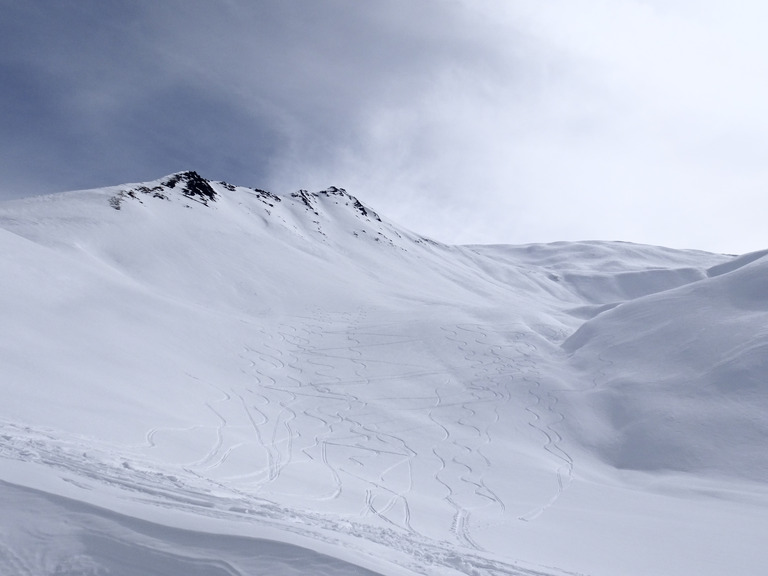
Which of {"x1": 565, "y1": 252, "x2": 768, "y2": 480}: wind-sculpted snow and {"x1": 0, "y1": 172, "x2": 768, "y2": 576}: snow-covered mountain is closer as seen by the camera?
{"x1": 0, "y1": 172, "x2": 768, "y2": 576}: snow-covered mountain

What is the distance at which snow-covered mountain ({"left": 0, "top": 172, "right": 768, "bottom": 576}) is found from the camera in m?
4.60

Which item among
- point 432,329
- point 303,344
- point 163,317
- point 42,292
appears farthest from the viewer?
point 432,329

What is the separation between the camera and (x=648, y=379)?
1622 centimetres

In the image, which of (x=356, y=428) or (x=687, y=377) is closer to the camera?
(x=356, y=428)

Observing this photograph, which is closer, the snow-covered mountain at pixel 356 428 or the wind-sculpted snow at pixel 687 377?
the snow-covered mountain at pixel 356 428

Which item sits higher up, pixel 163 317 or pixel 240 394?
pixel 163 317

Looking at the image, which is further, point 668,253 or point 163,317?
point 668,253

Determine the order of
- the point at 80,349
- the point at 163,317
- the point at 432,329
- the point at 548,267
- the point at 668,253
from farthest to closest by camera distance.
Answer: the point at 668,253 < the point at 548,267 < the point at 432,329 < the point at 163,317 < the point at 80,349

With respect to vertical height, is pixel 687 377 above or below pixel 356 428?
above

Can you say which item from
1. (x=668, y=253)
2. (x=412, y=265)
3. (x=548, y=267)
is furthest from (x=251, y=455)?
(x=668, y=253)

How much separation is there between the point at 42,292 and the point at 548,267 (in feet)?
260

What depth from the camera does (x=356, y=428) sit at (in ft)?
42.6

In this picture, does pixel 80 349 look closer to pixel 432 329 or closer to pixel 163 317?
pixel 163 317

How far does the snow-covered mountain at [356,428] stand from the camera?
460cm
